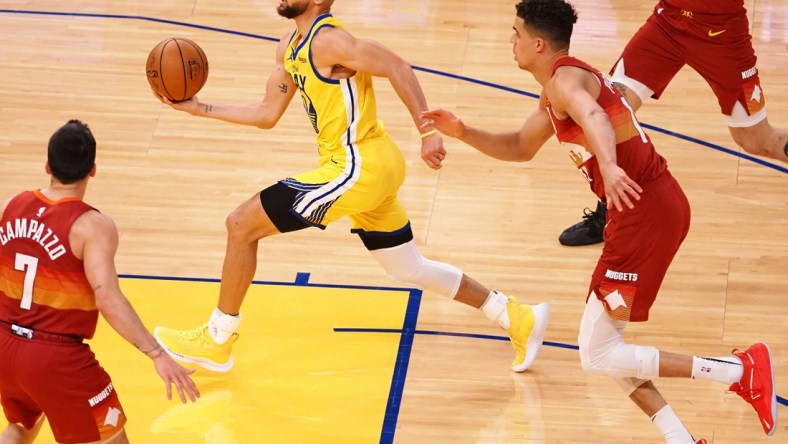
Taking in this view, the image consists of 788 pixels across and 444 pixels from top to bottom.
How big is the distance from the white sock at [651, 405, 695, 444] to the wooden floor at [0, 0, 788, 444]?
0.36 metres

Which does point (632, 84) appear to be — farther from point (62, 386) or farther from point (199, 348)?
point (62, 386)

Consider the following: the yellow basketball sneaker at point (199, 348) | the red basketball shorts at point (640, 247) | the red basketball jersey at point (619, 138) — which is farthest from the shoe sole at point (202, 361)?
the red basketball jersey at point (619, 138)

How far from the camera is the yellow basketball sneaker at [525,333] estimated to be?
6.50 m

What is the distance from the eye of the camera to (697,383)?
21.0ft

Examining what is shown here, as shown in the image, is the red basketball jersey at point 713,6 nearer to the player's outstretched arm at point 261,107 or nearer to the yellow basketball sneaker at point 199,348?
the player's outstretched arm at point 261,107

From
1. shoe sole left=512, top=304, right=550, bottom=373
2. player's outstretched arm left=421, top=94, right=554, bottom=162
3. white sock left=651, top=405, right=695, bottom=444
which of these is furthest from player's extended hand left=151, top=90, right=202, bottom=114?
white sock left=651, top=405, right=695, bottom=444

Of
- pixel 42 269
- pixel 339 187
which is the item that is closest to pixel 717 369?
pixel 339 187

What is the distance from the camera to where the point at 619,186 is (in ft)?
16.5

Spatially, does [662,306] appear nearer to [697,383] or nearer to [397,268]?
[697,383]

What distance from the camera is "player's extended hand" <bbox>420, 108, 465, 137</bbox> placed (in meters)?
5.75

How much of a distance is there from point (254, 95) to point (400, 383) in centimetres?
351

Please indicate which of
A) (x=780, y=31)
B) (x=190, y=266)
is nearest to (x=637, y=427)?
(x=190, y=266)

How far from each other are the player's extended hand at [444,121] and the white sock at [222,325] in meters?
1.41

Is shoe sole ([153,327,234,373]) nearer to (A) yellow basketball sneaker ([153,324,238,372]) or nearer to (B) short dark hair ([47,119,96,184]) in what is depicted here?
(A) yellow basketball sneaker ([153,324,238,372])
